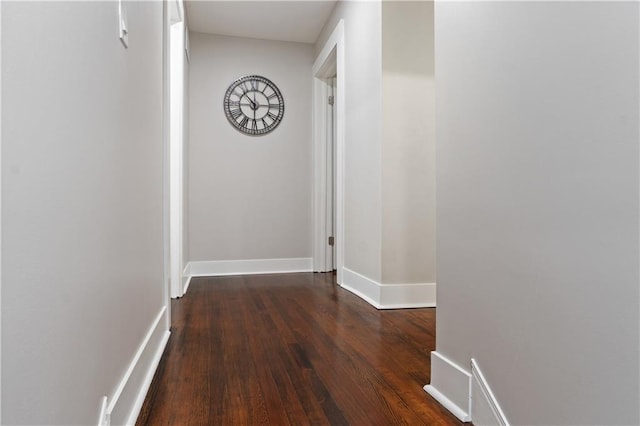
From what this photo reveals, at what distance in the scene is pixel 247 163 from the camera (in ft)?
14.9

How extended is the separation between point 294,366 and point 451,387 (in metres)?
0.66

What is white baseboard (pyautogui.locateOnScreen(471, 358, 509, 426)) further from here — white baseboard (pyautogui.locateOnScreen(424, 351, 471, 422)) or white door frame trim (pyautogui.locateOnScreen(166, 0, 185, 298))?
white door frame trim (pyautogui.locateOnScreen(166, 0, 185, 298))

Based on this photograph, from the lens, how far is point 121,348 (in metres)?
1.26

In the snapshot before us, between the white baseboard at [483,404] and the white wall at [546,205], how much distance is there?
0.03 metres

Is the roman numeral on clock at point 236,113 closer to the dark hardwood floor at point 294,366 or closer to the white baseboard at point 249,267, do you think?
the white baseboard at point 249,267

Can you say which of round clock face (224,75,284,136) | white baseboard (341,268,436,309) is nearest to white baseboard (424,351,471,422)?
white baseboard (341,268,436,309)

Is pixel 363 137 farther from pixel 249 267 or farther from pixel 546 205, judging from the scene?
pixel 546 205

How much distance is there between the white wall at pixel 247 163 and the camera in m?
4.42

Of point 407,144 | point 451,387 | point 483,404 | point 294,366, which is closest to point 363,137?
point 407,144

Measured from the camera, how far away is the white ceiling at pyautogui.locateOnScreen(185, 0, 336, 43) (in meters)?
3.87

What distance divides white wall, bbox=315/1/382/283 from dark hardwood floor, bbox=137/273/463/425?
465 mm

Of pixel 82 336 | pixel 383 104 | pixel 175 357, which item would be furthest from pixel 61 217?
pixel 383 104

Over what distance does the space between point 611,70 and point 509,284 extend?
0.56 meters

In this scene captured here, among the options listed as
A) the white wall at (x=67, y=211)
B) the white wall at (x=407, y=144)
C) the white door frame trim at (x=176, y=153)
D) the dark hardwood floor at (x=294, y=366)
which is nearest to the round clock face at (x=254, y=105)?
the white door frame trim at (x=176, y=153)
